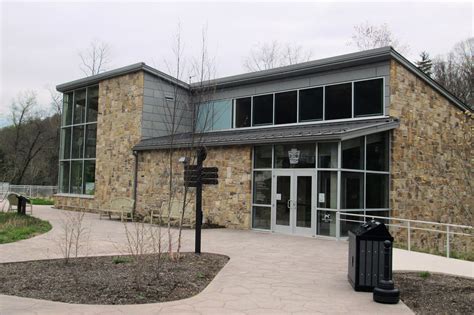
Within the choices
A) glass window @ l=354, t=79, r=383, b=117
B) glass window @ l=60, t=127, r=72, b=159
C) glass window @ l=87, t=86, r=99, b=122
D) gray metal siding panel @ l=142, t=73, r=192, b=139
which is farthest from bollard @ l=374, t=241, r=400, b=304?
glass window @ l=60, t=127, r=72, b=159

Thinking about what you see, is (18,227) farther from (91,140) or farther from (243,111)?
(243,111)

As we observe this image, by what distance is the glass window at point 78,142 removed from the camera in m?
24.0

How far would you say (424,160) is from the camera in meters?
16.2

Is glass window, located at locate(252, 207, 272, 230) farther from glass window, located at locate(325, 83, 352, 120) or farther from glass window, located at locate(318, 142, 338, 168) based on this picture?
glass window, located at locate(325, 83, 352, 120)

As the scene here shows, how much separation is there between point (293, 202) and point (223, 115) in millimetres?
7081

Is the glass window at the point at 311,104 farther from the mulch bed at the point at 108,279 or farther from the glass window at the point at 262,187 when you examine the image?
the mulch bed at the point at 108,279

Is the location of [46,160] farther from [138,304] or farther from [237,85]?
[138,304]

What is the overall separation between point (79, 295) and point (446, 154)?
14981 mm

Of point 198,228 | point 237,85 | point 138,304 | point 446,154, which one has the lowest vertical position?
point 138,304

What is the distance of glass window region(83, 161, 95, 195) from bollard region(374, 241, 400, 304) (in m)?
18.9

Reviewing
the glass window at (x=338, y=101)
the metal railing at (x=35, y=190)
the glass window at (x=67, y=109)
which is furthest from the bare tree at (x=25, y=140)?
the glass window at (x=338, y=101)

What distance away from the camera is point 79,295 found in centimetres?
627

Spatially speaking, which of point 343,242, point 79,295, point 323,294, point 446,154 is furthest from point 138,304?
point 446,154

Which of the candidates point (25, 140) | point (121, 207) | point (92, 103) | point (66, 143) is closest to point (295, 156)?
point (121, 207)
